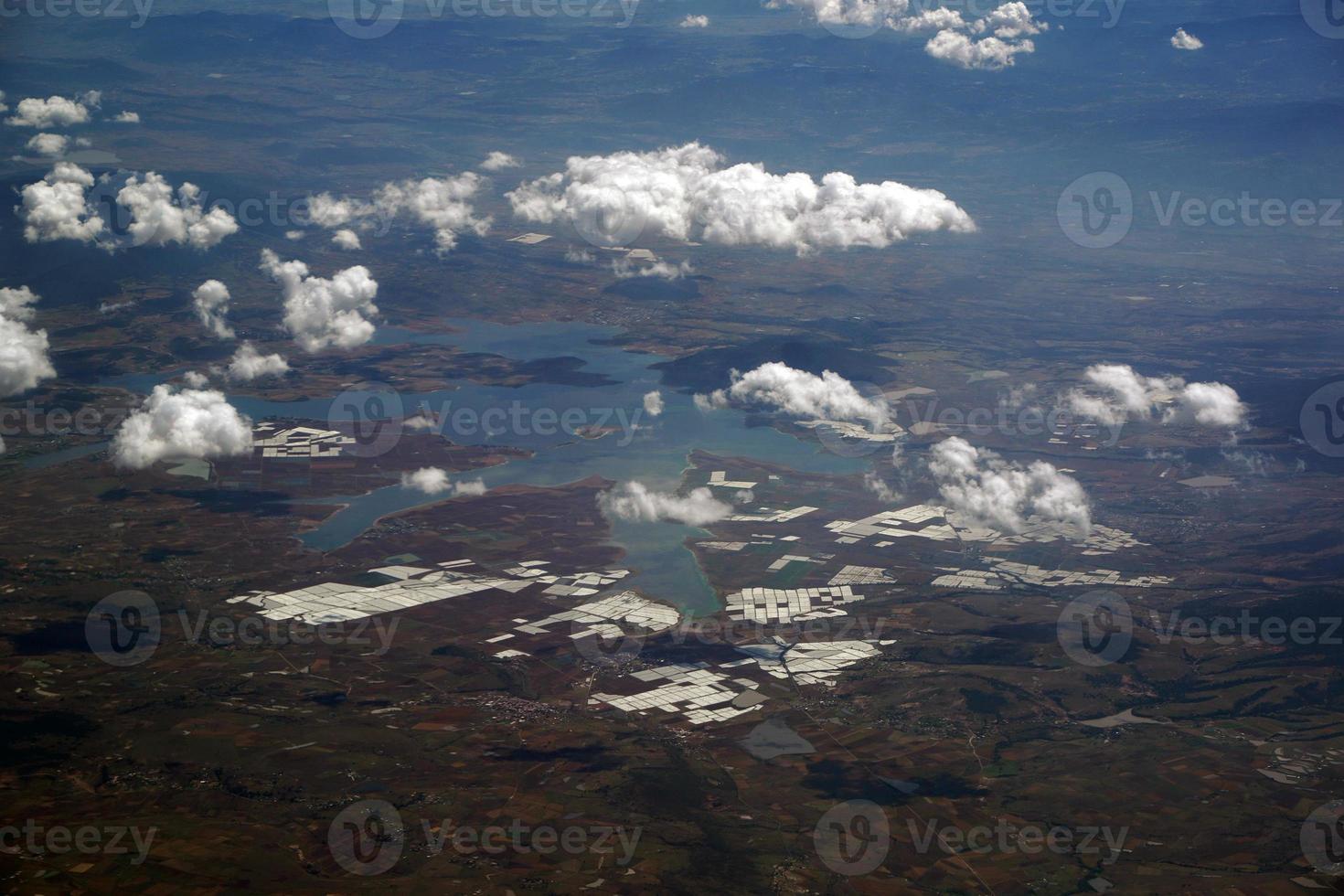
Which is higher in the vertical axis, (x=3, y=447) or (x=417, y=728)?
(x=3, y=447)

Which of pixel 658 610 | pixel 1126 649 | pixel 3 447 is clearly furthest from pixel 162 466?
pixel 1126 649

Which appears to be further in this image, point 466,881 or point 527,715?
point 527,715

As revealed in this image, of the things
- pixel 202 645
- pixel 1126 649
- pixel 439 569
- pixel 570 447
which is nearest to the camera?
pixel 202 645

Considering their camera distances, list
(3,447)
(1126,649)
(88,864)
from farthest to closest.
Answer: (3,447) < (1126,649) < (88,864)

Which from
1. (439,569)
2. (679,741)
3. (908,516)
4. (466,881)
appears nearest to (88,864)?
(466,881)

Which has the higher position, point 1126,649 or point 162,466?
point 162,466

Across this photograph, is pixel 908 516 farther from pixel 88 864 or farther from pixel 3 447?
pixel 3 447

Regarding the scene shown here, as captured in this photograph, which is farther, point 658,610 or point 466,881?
point 658,610

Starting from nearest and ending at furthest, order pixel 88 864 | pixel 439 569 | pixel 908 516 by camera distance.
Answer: pixel 88 864, pixel 439 569, pixel 908 516

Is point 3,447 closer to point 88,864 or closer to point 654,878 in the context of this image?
point 88,864
